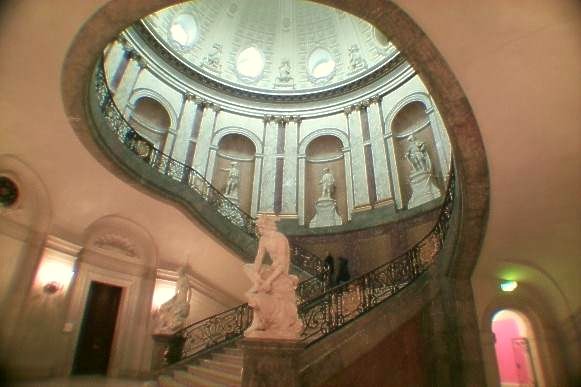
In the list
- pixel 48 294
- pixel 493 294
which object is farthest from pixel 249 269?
pixel 48 294

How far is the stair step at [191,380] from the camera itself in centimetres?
556

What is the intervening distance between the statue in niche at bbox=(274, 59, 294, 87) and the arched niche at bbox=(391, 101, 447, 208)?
5.44m

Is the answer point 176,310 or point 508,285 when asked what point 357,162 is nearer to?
point 508,285

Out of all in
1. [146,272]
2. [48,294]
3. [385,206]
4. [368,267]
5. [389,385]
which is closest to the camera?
[389,385]

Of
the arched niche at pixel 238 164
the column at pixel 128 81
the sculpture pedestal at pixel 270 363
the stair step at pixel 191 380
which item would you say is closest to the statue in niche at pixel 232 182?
the arched niche at pixel 238 164

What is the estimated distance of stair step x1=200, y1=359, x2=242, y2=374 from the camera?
5987mm

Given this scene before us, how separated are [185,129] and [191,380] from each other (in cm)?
1041

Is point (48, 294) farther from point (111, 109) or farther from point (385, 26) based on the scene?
point (385, 26)

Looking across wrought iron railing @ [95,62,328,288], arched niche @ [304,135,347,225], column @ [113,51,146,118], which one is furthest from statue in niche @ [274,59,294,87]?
wrought iron railing @ [95,62,328,288]

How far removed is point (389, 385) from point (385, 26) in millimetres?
5412

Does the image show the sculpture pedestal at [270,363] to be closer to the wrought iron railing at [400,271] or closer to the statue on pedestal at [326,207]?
the wrought iron railing at [400,271]

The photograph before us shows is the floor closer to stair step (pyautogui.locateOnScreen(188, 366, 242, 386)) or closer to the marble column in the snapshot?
stair step (pyautogui.locateOnScreen(188, 366, 242, 386))

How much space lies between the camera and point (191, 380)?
20.1ft

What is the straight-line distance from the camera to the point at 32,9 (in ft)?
15.2
